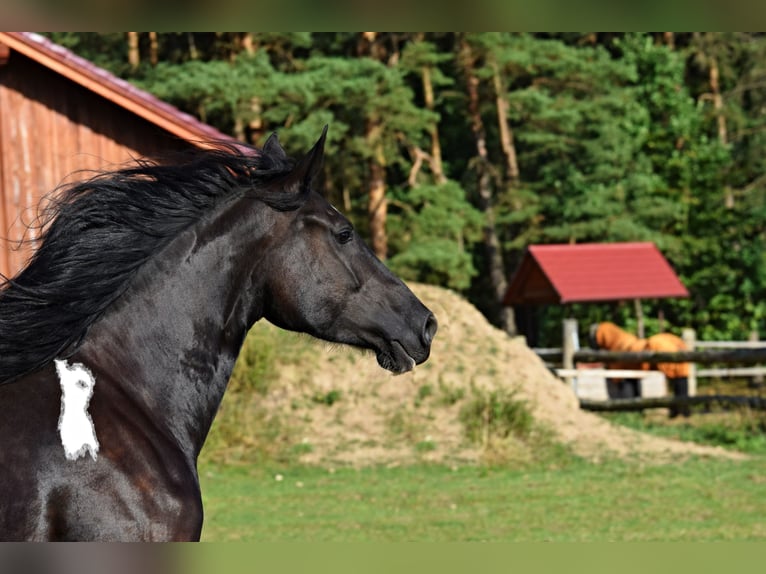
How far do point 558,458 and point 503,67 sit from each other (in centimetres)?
2114

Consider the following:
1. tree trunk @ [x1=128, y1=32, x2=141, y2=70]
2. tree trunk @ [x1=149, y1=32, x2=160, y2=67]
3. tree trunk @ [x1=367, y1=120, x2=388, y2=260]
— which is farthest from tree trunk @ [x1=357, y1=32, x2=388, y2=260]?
tree trunk @ [x1=128, y1=32, x2=141, y2=70]

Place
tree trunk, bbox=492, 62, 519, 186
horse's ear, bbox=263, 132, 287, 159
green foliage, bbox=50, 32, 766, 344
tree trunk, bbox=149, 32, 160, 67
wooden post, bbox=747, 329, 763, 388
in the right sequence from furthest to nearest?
tree trunk, bbox=492, 62, 519, 186 < tree trunk, bbox=149, 32, 160, 67 < green foliage, bbox=50, 32, 766, 344 < wooden post, bbox=747, 329, 763, 388 < horse's ear, bbox=263, 132, 287, 159

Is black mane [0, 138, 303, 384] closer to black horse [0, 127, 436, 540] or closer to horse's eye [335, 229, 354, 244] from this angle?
black horse [0, 127, 436, 540]

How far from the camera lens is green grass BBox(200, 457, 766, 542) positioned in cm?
1048

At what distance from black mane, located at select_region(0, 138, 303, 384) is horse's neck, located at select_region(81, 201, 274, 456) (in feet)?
0.20

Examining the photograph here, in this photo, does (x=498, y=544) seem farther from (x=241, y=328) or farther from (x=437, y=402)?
(x=437, y=402)

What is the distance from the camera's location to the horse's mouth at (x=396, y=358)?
4.25m

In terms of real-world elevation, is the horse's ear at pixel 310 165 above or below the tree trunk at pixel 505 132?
below

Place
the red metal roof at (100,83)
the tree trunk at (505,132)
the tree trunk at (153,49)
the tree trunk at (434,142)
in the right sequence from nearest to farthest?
the red metal roof at (100,83) → the tree trunk at (153,49) → the tree trunk at (505,132) → the tree trunk at (434,142)

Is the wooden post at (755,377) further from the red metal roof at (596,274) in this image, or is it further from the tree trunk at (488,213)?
the tree trunk at (488,213)

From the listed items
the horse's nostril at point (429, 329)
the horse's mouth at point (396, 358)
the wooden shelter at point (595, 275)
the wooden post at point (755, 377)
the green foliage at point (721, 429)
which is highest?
the horse's nostril at point (429, 329)

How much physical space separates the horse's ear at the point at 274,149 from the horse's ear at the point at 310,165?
213 mm

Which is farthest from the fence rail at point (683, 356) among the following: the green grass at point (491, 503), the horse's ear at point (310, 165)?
the horse's ear at point (310, 165)

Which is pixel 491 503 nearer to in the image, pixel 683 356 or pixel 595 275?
pixel 683 356
